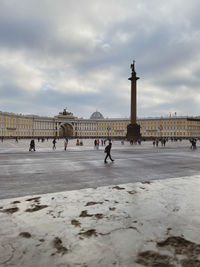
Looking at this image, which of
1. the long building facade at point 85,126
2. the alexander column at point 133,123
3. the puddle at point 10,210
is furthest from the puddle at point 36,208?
the long building facade at point 85,126

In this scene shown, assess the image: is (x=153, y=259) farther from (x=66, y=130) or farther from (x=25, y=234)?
(x=66, y=130)

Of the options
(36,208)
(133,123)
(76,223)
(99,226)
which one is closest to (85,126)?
(133,123)

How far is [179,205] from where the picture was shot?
4238mm

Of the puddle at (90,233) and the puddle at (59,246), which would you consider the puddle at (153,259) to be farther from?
the puddle at (59,246)

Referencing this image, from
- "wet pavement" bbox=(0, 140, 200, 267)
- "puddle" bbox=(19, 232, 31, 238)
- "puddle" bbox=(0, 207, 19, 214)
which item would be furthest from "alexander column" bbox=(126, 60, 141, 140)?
"puddle" bbox=(19, 232, 31, 238)

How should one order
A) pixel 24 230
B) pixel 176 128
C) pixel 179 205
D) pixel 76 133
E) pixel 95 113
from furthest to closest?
pixel 95 113 < pixel 76 133 < pixel 176 128 < pixel 179 205 < pixel 24 230

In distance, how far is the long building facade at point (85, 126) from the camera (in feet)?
326

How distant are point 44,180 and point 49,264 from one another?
461 cm

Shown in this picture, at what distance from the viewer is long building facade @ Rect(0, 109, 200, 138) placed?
3907 inches

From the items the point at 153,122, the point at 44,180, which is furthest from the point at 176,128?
the point at 44,180

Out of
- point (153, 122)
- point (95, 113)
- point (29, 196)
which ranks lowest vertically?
point (29, 196)

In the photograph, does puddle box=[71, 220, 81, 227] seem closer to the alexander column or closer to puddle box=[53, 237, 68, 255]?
puddle box=[53, 237, 68, 255]

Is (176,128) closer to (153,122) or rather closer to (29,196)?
(153,122)

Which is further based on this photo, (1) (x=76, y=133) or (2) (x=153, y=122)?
(1) (x=76, y=133)
